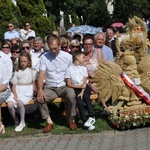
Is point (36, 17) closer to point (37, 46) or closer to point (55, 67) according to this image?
point (37, 46)

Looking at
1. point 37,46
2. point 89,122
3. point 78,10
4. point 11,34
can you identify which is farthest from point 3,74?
point 78,10

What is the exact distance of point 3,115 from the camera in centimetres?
844

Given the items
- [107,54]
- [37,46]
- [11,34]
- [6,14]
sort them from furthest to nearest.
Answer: [6,14]
[11,34]
[37,46]
[107,54]

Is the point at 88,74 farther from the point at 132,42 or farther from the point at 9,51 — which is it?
the point at 9,51

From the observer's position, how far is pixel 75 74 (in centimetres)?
776

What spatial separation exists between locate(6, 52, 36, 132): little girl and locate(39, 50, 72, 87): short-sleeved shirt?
0.33m

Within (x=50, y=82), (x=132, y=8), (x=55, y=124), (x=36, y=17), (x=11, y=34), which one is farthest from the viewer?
(x=132, y=8)

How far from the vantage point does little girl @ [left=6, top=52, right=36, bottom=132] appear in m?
7.80

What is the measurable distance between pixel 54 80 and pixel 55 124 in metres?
0.78

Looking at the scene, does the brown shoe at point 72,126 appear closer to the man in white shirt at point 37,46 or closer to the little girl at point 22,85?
the little girl at point 22,85

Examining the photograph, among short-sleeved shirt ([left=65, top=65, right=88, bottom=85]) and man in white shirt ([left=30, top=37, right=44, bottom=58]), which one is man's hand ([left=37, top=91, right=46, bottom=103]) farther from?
man in white shirt ([left=30, top=37, right=44, bottom=58])

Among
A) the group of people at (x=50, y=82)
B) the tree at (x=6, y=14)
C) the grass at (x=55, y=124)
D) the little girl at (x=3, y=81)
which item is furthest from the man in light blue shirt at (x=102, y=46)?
the tree at (x=6, y=14)

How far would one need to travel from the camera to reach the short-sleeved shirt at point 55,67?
25.6 ft

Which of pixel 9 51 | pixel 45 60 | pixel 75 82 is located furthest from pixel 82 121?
pixel 9 51
